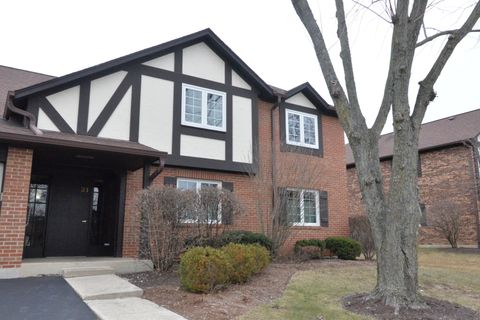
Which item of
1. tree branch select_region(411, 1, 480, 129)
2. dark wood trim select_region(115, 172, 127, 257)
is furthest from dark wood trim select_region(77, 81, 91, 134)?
tree branch select_region(411, 1, 480, 129)

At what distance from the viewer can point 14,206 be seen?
328 inches

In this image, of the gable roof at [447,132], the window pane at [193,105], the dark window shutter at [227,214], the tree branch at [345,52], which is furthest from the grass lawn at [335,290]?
the gable roof at [447,132]

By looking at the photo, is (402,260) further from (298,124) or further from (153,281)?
(298,124)

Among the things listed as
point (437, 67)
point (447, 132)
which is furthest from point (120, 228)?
point (447, 132)

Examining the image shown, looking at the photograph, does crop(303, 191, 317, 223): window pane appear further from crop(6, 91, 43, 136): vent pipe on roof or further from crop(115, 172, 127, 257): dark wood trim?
crop(6, 91, 43, 136): vent pipe on roof

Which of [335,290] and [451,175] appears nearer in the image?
[335,290]

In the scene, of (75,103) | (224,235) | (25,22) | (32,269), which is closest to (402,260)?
(224,235)

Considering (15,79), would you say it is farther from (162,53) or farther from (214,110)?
(214,110)

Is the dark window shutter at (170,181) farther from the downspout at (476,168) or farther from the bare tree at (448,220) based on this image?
the downspout at (476,168)

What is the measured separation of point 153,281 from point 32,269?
8.25ft

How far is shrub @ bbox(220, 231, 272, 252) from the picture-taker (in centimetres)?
936

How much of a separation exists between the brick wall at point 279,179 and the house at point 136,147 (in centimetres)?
4

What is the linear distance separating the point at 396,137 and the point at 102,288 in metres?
5.27

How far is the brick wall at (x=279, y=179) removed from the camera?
11398 mm
